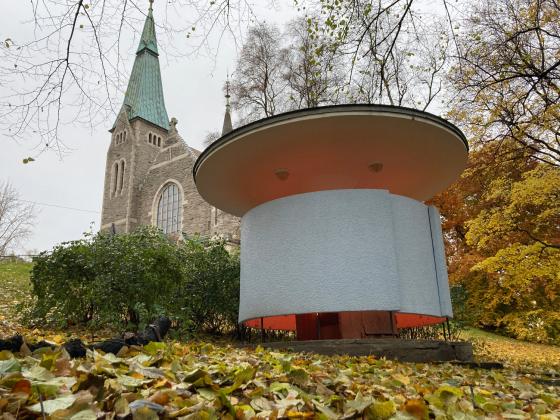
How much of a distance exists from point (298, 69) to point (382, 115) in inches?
552

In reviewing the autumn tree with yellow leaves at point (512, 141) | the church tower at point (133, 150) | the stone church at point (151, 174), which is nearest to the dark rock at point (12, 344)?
the autumn tree with yellow leaves at point (512, 141)

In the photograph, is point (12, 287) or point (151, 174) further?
point (151, 174)

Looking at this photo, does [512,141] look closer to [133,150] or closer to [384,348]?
[384,348]

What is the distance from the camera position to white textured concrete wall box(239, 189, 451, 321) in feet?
19.6

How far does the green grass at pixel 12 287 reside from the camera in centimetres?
933

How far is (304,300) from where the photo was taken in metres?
6.06

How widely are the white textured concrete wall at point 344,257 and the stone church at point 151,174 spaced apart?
19.3m

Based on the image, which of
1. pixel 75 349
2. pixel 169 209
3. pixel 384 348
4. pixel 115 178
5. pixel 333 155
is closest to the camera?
pixel 75 349

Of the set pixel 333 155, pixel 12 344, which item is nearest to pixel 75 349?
pixel 12 344

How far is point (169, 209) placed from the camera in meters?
31.1

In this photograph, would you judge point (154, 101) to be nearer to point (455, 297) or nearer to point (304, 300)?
point (455, 297)

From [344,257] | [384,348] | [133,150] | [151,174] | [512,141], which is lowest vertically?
[384,348]

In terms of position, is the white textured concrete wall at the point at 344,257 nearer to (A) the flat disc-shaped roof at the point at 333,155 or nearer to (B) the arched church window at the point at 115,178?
(A) the flat disc-shaped roof at the point at 333,155

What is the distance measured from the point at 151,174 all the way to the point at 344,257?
29400 mm
